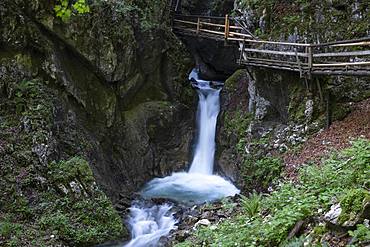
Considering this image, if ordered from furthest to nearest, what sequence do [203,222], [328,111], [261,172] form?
[261,172]
[328,111]
[203,222]

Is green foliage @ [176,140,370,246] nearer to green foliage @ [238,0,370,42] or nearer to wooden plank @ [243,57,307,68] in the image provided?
wooden plank @ [243,57,307,68]

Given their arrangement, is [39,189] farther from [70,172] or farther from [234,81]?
[234,81]

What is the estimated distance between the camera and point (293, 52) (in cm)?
1208

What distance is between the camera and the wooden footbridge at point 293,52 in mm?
10320

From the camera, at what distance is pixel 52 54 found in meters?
12.6

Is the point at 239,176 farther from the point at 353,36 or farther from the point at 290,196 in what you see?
the point at 290,196

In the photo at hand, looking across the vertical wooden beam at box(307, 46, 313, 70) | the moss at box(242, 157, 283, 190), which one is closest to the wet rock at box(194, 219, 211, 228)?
the moss at box(242, 157, 283, 190)

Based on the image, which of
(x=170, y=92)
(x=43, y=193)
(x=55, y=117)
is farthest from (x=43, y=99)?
(x=170, y=92)

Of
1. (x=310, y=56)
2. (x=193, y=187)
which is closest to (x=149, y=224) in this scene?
(x=193, y=187)

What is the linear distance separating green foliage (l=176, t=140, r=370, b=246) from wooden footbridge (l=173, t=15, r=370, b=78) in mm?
3995

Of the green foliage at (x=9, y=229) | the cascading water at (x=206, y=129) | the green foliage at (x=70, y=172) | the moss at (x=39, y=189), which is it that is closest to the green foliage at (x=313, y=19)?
the cascading water at (x=206, y=129)

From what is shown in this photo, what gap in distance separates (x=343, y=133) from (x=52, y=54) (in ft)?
31.4

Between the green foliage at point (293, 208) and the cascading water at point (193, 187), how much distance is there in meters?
3.76

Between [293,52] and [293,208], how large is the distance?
25.2ft
